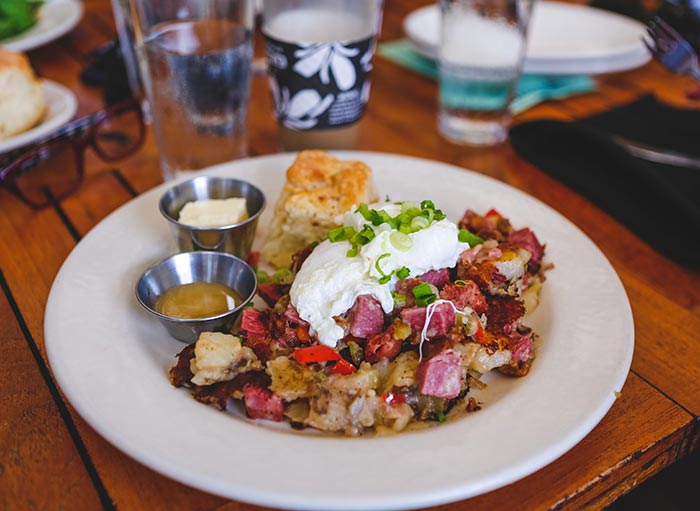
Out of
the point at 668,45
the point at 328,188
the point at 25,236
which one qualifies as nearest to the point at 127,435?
the point at 328,188

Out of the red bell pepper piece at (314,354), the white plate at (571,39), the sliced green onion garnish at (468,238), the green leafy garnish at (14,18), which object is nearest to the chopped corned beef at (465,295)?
the sliced green onion garnish at (468,238)

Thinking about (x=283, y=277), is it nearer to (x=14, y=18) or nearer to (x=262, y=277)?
(x=262, y=277)

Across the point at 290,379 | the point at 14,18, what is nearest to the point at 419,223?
the point at 290,379

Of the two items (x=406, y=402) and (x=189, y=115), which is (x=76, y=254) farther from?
(x=406, y=402)

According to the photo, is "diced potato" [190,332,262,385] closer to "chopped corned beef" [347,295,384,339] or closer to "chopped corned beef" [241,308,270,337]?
"chopped corned beef" [241,308,270,337]

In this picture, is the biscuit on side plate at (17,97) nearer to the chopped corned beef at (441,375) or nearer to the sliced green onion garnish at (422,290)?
the sliced green onion garnish at (422,290)

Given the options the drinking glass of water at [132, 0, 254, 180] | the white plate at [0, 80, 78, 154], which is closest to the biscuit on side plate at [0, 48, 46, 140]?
the white plate at [0, 80, 78, 154]

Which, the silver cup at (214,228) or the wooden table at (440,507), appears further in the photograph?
the silver cup at (214,228)
